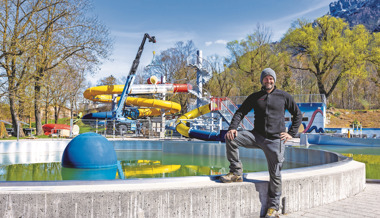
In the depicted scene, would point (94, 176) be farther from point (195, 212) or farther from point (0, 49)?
point (0, 49)

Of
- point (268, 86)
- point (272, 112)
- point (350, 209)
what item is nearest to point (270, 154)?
point (272, 112)

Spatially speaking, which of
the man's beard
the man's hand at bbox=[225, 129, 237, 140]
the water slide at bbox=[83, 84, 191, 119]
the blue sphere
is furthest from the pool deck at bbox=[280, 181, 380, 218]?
the water slide at bbox=[83, 84, 191, 119]

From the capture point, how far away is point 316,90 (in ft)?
197

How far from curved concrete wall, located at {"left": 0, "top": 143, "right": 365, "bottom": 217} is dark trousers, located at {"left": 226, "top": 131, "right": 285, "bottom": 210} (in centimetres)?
19

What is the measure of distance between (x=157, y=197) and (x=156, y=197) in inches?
0.5

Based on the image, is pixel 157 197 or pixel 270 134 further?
pixel 270 134

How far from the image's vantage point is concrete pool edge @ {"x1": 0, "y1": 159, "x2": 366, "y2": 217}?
369 centimetres

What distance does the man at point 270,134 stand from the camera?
4.31m

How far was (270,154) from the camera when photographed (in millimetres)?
4328

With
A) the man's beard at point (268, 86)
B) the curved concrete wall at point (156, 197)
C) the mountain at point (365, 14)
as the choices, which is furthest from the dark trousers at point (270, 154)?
the mountain at point (365, 14)

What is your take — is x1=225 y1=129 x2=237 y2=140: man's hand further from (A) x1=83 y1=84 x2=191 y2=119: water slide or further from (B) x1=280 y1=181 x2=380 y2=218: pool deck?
(A) x1=83 y1=84 x2=191 y2=119: water slide

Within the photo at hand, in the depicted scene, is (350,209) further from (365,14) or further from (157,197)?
(365,14)

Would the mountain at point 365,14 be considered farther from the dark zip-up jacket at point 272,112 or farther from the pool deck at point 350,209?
the dark zip-up jacket at point 272,112

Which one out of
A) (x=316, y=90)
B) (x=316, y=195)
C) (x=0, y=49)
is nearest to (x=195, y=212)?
(x=316, y=195)
